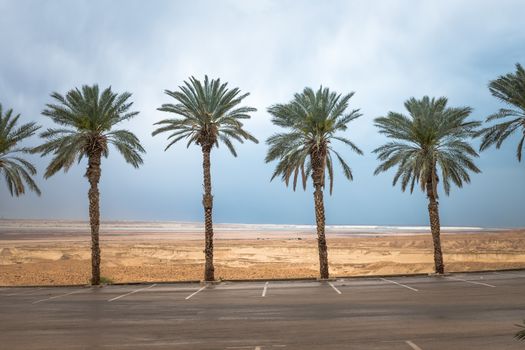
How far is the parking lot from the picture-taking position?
12523 millimetres

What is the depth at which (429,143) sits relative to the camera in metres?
32.9

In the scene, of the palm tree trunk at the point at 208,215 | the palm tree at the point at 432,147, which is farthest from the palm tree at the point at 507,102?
the palm tree trunk at the point at 208,215

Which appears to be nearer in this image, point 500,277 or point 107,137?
point 500,277

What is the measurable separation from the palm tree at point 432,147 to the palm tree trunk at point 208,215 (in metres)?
12.6

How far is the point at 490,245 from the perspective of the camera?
62.8 metres

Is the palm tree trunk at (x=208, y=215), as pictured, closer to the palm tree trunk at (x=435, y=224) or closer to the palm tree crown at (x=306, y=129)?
the palm tree crown at (x=306, y=129)

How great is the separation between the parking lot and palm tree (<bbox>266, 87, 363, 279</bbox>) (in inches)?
301

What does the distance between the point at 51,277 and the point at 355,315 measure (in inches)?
1093

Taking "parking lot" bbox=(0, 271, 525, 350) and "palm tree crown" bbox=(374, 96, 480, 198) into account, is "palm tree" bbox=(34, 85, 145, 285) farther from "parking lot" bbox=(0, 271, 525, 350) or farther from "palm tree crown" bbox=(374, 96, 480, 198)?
"palm tree crown" bbox=(374, 96, 480, 198)

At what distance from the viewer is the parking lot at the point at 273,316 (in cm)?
1252

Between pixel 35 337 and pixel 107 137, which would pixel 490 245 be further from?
pixel 35 337

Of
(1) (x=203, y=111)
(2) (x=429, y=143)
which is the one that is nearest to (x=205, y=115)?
(1) (x=203, y=111)

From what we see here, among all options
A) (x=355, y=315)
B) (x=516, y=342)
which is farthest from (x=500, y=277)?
(x=516, y=342)

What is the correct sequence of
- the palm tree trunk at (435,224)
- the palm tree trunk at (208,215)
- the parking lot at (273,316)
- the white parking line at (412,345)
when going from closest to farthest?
1. the white parking line at (412,345)
2. the parking lot at (273,316)
3. the palm tree trunk at (208,215)
4. the palm tree trunk at (435,224)
